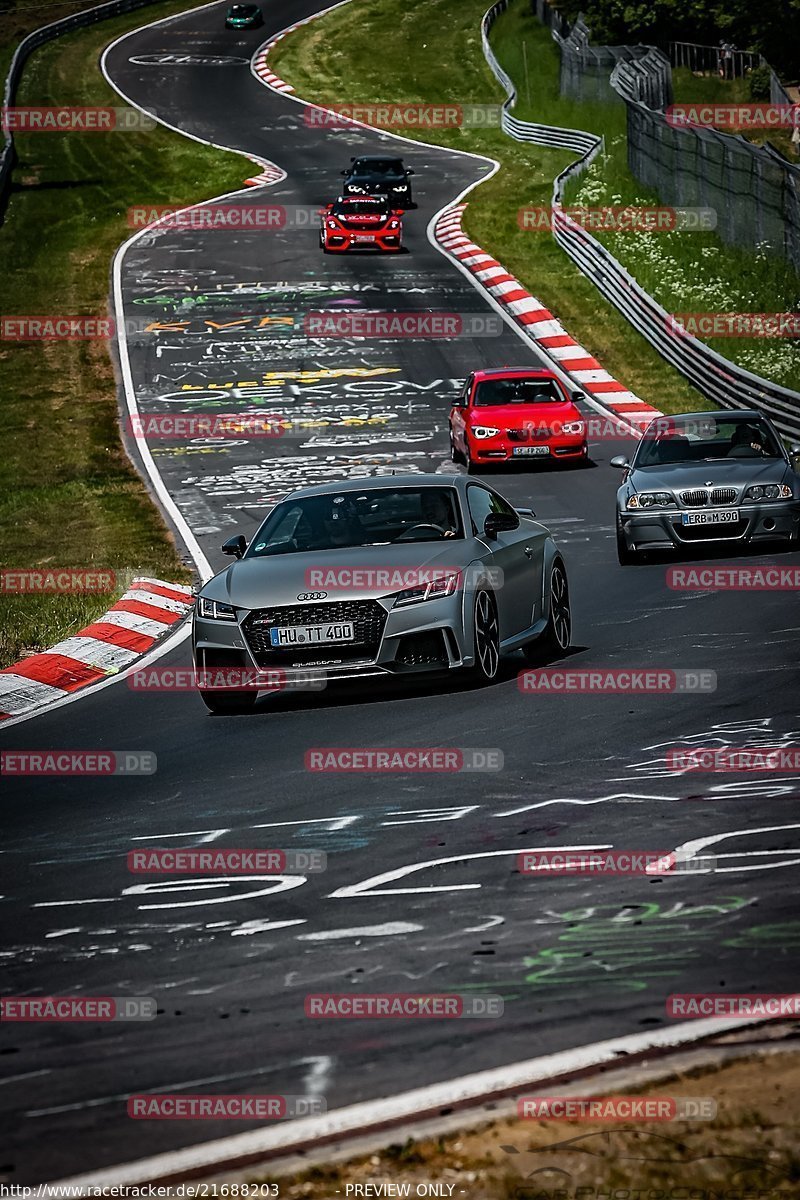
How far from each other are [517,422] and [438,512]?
12.8 metres

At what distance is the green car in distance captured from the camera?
8562 centimetres

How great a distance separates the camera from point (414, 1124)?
4.91 metres

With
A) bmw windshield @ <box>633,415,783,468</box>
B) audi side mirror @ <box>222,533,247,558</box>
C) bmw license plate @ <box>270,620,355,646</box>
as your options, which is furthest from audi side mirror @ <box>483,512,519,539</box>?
bmw windshield @ <box>633,415,783,468</box>

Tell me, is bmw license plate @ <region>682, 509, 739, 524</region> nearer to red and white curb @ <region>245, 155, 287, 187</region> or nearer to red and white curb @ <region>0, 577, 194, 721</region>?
red and white curb @ <region>0, 577, 194, 721</region>

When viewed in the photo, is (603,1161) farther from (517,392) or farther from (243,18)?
(243,18)

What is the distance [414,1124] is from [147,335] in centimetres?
3488

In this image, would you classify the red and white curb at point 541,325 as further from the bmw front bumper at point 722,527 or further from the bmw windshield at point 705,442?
the bmw front bumper at point 722,527

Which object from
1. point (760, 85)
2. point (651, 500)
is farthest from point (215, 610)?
point (760, 85)

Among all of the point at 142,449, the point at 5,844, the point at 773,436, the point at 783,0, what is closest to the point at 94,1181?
the point at 5,844

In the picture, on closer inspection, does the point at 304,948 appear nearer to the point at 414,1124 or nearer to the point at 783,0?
the point at 414,1124

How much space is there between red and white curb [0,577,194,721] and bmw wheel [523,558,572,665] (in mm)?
3241

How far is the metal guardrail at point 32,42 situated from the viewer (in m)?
53.0

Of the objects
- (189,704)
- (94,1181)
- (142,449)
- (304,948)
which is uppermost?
(94,1181)

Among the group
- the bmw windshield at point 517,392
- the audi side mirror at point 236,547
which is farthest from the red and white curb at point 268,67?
the audi side mirror at point 236,547
